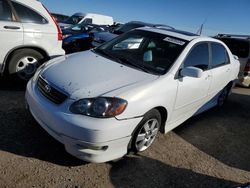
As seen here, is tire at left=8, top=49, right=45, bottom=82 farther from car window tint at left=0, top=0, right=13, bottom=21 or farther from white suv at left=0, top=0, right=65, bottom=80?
car window tint at left=0, top=0, right=13, bottom=21

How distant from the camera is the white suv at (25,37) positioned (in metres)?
5.17

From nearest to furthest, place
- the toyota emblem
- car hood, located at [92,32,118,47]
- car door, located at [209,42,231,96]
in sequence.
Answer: the toyota emblem < car door, located at [209,42,231,96] < car hood, located at [92,32,118,47]

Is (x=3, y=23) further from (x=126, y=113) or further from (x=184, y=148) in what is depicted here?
(x=184, y=148)

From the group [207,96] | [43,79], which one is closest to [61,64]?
[43,79]

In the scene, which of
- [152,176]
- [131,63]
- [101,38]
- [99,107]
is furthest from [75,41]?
[152,176]

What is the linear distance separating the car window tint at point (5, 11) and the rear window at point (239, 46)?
615 centimetres

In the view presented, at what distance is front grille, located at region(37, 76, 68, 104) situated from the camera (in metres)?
3.30

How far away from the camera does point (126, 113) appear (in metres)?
3.21

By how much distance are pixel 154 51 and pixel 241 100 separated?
12.8 feet

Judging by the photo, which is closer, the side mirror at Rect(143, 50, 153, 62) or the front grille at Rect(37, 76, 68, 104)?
the front grille at Rect(37, 76, 68, 104)

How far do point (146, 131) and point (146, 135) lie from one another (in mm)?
71

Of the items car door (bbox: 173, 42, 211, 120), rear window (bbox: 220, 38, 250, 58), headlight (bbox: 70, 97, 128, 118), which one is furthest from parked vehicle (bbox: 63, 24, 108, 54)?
headlight (bbox: 70, 97, 128, 118)

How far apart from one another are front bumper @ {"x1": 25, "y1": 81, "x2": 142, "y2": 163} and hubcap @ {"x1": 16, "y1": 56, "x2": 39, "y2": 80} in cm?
234

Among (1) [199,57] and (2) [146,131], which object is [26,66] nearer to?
(2) [146,131]
